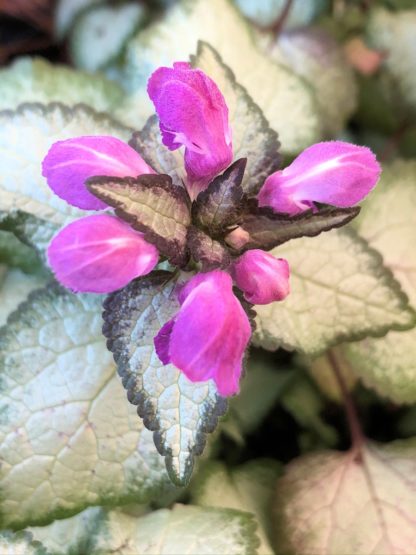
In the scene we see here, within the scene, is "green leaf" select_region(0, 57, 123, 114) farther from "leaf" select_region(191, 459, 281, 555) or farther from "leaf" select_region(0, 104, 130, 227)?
"leaf" select_region(191, 459, 281, 555)

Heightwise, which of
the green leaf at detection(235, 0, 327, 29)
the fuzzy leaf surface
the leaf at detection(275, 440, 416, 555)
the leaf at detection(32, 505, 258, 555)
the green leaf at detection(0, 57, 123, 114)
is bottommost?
the leaf at detection(275, 440, 416, 555)

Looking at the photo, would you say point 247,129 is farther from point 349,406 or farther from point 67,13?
point 67,13

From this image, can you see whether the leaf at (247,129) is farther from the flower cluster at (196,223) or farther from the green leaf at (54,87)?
the green leaf at (54,87)

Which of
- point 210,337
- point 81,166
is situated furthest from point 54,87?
point 210,337

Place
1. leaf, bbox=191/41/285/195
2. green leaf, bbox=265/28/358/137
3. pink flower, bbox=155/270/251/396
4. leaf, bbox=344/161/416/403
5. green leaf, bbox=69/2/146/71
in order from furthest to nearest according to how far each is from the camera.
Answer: green leaf, bbox=69/2/146/71, green leaf, bbox=265/28/358/137, leaf, bbox=344/161/416/403, leaf, bbox=191/41/285/195, pink flower, bbox=155/270/251/396

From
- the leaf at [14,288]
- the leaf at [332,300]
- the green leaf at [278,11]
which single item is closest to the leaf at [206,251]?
the leaf at [332,300]

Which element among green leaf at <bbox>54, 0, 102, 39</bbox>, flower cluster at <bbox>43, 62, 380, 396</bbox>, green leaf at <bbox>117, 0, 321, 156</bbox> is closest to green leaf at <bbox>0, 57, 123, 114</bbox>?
green leaf at <bbox>117, 0, 321, 156</bbox>
